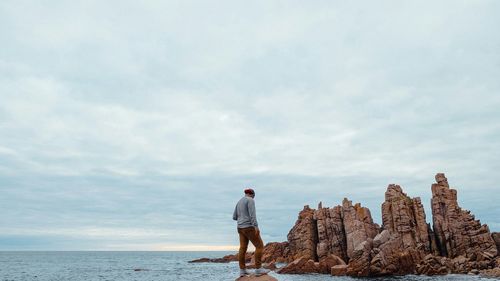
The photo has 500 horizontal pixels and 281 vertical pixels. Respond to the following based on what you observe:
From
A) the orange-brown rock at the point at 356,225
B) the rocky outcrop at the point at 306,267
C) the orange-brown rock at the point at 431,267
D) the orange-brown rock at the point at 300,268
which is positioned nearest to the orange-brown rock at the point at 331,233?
the orange-brown rock at the point at 356,225

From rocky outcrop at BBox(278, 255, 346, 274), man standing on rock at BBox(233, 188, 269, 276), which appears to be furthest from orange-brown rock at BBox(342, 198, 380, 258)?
man standing on rock at BBox(233, 188, 269, 276)

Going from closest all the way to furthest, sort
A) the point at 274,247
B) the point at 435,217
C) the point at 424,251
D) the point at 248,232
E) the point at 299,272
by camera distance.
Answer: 1. the point at 248,232
2. the point at 299,272
3. the point at 424,251
4. the point at 435,217
5. the point at 274,247

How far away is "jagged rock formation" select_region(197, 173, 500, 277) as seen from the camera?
59.0 m

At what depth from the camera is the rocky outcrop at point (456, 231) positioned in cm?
6675

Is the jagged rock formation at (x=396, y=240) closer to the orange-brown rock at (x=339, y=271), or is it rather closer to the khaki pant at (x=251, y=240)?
the orange-brown rock at (x=339, y=271)

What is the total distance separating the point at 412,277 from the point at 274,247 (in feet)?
166

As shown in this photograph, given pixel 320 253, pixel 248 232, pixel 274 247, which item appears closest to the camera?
pixel 248 232

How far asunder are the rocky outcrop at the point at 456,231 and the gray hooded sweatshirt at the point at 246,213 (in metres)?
61.8

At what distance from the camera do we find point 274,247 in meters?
103

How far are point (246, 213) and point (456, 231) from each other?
214ft

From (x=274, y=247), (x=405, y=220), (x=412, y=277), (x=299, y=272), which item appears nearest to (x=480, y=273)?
(x=412, y=277)

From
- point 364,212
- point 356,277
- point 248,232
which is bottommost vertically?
point 356,277

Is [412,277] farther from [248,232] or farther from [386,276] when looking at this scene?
[248,232]

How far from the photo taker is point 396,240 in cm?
6097
